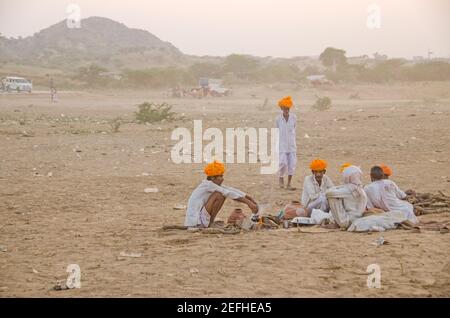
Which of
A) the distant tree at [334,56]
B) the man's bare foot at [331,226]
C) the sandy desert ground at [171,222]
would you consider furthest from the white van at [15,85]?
the man's bare foot at [331,226]

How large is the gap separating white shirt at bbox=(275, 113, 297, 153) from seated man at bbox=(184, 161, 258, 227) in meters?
3.46

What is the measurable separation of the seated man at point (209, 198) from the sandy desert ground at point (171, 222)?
0.31 metres

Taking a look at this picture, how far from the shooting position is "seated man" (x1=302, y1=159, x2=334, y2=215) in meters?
7.97

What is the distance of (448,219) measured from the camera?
784 centimetres

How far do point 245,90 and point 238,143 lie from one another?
26178 millimetres

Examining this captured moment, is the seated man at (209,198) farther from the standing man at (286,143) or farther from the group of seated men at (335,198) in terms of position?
the standing man at (286,143)

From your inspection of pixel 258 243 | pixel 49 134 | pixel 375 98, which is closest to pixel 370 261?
pixel 258 243

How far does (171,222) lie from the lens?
841cm

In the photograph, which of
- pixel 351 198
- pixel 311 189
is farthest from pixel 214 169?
pixel 351 198

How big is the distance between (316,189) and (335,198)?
2.75ft

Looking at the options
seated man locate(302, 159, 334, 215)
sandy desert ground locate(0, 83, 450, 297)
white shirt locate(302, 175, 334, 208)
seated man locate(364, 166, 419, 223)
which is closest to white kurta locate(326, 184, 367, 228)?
sandy desert ground locate(0, 83, 450, 297)

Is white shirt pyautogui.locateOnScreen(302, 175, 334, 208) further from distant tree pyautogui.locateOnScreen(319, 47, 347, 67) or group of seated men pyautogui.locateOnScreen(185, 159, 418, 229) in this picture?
distant tree pyautogui.locateOnScreen(319, 47, 347, 67)
